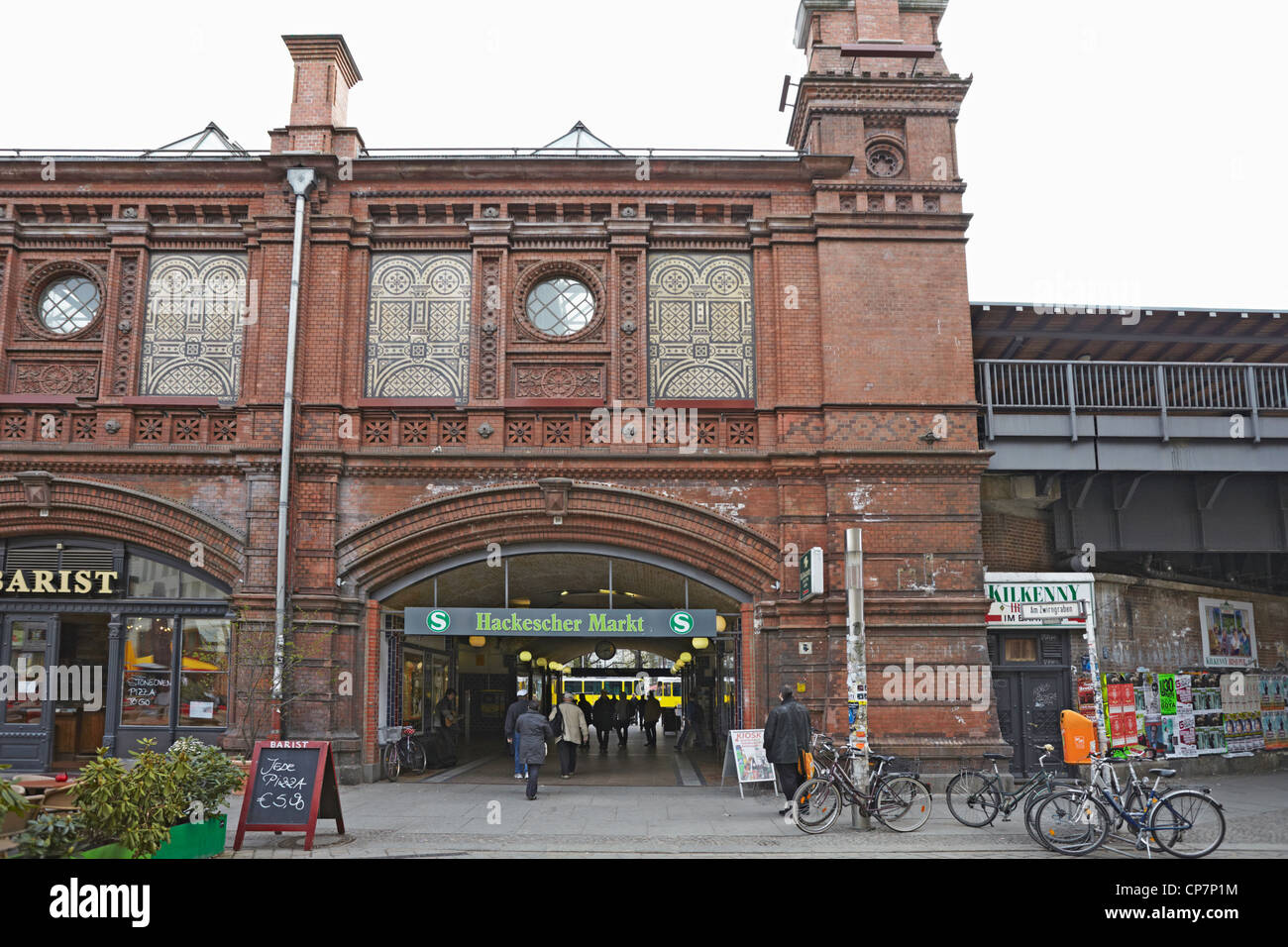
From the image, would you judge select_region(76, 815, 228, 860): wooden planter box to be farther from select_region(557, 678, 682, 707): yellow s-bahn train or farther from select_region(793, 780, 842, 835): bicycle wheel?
select_region(557, 678, 682, 707): yellow s-bahn train

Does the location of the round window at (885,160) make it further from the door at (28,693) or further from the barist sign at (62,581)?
the door at (28,693)

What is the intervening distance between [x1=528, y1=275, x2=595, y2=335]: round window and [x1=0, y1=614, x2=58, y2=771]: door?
8922 mm

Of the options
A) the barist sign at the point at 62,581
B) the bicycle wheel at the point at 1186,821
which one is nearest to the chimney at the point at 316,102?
the barist sign at the point at 62,581

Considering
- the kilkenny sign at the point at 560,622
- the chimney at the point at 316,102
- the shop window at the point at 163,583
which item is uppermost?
the chimney at the point at 316,102

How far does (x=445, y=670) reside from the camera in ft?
69.2

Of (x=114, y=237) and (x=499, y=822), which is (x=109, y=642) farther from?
(x=499, y=822)

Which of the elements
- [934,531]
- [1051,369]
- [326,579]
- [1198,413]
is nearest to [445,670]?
[326,579]

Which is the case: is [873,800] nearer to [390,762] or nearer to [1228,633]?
[390,762]

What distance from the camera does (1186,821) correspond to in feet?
33.7

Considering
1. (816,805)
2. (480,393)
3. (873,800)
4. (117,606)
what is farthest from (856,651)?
(117,606)

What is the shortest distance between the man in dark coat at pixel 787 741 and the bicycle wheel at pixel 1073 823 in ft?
10.0

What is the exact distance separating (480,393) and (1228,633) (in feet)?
48.1

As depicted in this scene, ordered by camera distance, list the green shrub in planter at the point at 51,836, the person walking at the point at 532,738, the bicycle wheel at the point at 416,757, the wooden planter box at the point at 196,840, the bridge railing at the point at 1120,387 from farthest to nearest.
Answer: the bicycle wheel at the point at 416,757
the bridge railing at the point at 1120,387
the person walking at the point at 532,738
the wooden planter box at the point at 196,840
the green shrub in planter at the point at 51,836

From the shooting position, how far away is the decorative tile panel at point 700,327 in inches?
648
